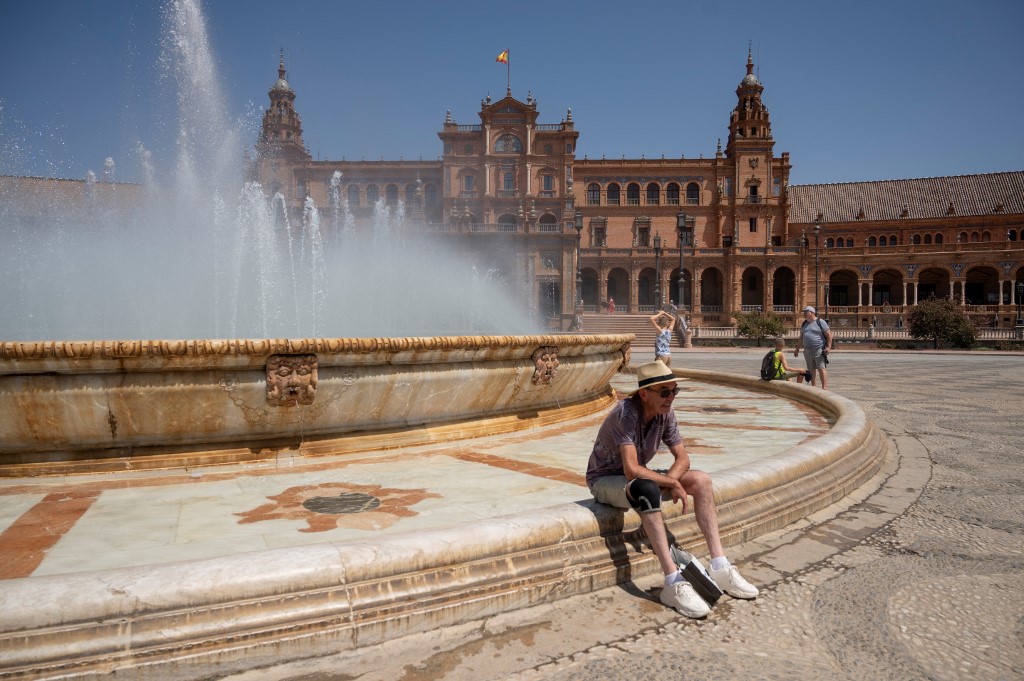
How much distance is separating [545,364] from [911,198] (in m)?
68.5

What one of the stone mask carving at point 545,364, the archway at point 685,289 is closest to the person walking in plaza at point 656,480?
the stone mask carving at point 545,364

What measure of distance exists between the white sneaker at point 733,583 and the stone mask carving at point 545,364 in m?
2.98

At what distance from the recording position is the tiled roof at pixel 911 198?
194 feet

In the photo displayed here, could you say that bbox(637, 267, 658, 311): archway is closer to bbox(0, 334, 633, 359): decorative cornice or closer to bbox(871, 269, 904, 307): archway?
bbox(871, 269, 904, 307): archway

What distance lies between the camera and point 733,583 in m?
2.74

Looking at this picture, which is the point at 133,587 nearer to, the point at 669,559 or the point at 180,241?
the point at 669,559

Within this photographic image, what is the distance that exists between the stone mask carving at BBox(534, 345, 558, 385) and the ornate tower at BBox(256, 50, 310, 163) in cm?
5923

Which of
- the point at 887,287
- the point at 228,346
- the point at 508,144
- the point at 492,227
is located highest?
the point at 508,144

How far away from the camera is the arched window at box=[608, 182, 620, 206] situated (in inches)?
2391

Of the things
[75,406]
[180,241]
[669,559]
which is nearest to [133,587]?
[669,559]

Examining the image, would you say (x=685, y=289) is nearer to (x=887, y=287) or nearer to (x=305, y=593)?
(x=887, y=287)

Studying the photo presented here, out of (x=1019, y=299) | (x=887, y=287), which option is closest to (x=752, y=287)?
(x=887, y=287)

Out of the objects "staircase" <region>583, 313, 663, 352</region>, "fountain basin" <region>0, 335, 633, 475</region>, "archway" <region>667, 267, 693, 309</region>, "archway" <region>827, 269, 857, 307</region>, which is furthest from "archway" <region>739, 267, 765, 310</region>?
"fountain basin" <region>0, 335, 633, 475</region>

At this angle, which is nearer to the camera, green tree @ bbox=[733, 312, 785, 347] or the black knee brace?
the black knee brace
